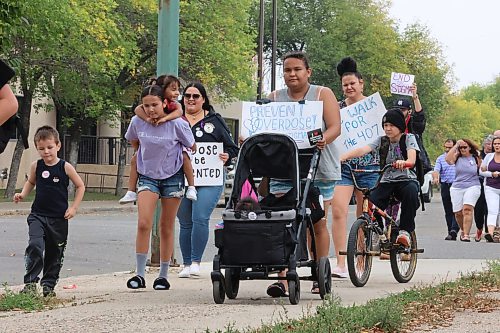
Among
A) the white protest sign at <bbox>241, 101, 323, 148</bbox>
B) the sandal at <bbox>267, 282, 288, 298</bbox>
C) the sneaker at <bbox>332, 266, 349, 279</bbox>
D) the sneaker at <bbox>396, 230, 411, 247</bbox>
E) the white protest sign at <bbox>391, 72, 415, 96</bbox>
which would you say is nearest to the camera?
the sandal at <bbox>267, 282, 288, 298</bbox>

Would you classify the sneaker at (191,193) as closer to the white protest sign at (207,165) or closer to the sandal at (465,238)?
the white protest sign at (207,165)

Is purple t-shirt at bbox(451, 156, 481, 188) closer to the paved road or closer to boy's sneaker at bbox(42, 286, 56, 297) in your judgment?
the paved road

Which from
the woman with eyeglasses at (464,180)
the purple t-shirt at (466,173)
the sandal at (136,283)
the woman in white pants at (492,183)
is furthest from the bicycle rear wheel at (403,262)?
the purple t-shirt at (466,173)

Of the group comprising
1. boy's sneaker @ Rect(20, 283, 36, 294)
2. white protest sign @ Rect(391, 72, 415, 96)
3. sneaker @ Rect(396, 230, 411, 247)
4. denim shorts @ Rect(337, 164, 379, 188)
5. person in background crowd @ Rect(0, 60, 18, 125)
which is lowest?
boy's sneaker @ Rect(20, 283, 36, 294)

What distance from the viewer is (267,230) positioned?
8141 millimetres

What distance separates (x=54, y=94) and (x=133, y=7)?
4.09 meters

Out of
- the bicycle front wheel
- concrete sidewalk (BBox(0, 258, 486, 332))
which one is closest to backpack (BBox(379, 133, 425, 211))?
the bicycle front wheel

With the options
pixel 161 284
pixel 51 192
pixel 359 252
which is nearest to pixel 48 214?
pixel 51 192

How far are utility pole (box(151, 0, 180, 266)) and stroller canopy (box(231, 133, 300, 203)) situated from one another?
297 cm

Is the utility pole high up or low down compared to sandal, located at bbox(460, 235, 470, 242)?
up

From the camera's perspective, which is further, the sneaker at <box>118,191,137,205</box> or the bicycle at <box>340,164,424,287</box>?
the bicycle at <box>340,164,424,287</box>

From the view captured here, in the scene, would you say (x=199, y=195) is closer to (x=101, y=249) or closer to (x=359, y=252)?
(x=359, y=252)

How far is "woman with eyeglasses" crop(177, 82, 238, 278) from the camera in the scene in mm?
10641

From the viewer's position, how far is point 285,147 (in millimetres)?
8578
